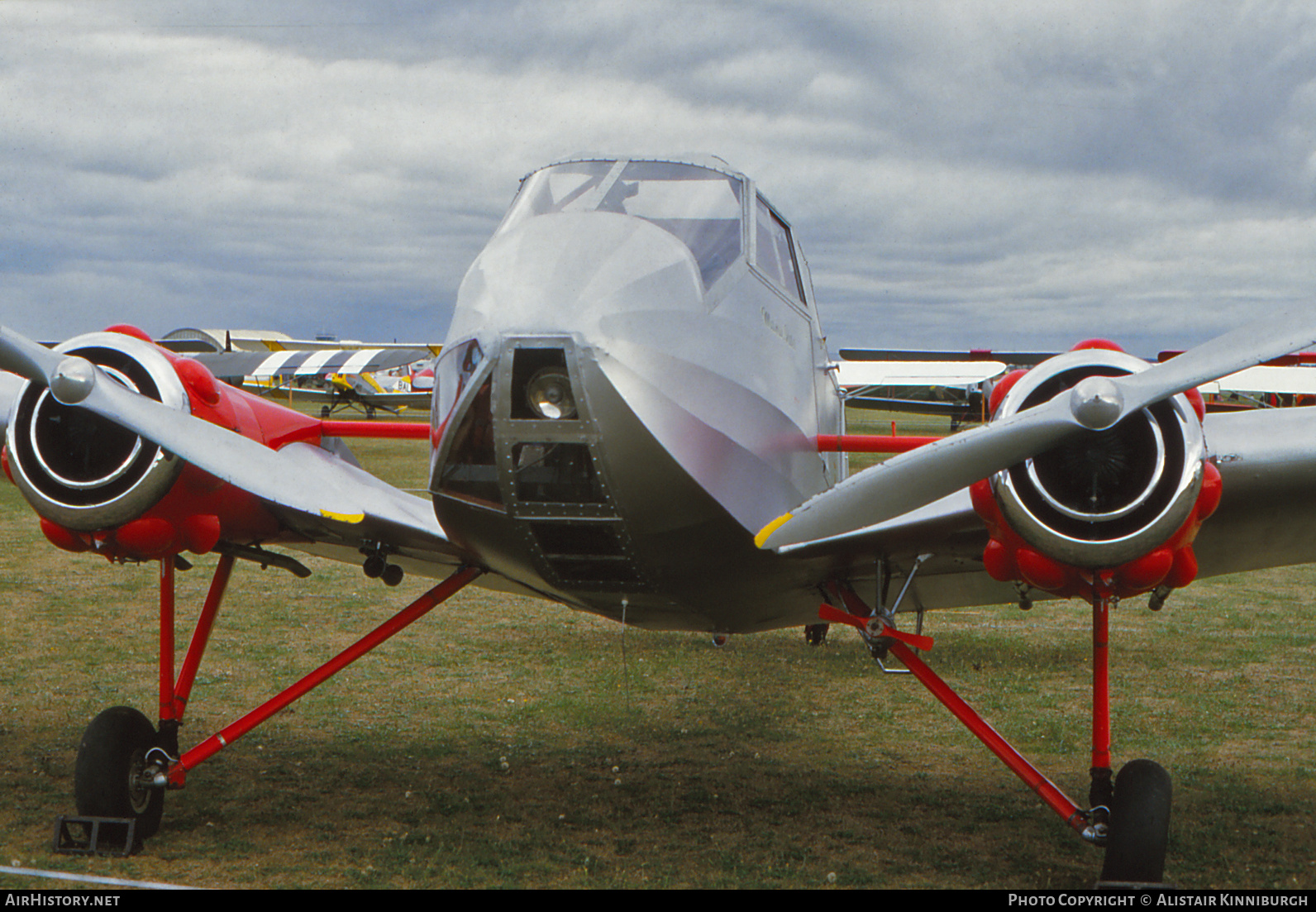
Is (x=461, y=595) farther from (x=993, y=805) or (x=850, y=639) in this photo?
(x=993, y=805)

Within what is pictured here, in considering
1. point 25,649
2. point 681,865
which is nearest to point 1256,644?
point 681,865

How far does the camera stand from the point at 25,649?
10.5 metres

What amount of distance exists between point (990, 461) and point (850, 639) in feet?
26.3

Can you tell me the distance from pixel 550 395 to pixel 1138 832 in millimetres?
3309

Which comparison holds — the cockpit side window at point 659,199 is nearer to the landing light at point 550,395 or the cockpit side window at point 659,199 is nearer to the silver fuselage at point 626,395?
the silver fuselage at point 626,395

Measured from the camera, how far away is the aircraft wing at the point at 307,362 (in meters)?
54.2

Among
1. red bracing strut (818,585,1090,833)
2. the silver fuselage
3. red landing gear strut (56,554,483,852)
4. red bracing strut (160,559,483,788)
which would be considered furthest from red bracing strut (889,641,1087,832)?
red landing gear strut (56,554,483,852)

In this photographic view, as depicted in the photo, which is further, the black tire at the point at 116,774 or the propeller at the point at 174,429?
the black tire at the point at 116,774

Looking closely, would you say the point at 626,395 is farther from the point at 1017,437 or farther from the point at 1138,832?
the point at 1138,832

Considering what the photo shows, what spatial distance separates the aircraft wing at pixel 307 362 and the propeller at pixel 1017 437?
50786mm

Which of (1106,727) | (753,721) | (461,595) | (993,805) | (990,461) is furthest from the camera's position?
(461,595)

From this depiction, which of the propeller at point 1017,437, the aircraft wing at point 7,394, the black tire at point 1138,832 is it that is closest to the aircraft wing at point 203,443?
the aircraft wing at point 7,394

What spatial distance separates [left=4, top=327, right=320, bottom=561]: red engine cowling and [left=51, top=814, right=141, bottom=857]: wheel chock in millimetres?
1357
